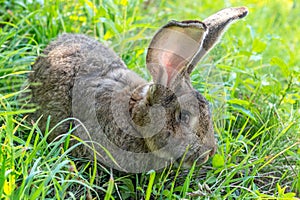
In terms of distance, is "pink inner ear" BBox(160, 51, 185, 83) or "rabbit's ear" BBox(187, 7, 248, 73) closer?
"pink inner ear" BBox(160, 51, 185, 83)

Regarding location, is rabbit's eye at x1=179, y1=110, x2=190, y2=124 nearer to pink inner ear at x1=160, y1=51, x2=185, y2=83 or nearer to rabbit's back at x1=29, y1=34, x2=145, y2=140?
pink inner ear at x1=160, y1=51, x2=185, y2=83

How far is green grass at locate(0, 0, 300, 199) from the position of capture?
315 centimetres

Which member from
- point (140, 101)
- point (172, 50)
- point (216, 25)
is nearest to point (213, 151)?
point (140, 101)

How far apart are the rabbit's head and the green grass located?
7.0 inches

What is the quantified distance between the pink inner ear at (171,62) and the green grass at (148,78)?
61 cm

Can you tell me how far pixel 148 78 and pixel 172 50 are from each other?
3.58 ft

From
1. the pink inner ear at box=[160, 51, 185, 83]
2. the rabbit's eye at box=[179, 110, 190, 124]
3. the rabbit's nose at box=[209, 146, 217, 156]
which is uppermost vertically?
the pink inner ear at box=[160, 51, 185, 83]

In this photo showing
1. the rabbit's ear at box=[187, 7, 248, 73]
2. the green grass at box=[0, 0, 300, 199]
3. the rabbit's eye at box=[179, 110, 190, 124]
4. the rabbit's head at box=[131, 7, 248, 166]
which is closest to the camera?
the green grass at box=[0, 0, 300, 199]

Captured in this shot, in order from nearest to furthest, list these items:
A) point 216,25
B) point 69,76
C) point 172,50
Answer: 1. point 172,50
2. point 216,25
3. point 69,76

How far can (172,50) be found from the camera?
3336mm

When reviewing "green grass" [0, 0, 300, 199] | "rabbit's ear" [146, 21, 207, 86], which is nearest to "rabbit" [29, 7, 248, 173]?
"rabbit's ear" [146, 21, 207, 86]

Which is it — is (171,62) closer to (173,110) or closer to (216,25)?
(173,110)

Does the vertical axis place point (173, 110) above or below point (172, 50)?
below

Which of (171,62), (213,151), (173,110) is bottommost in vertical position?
(213,151)
